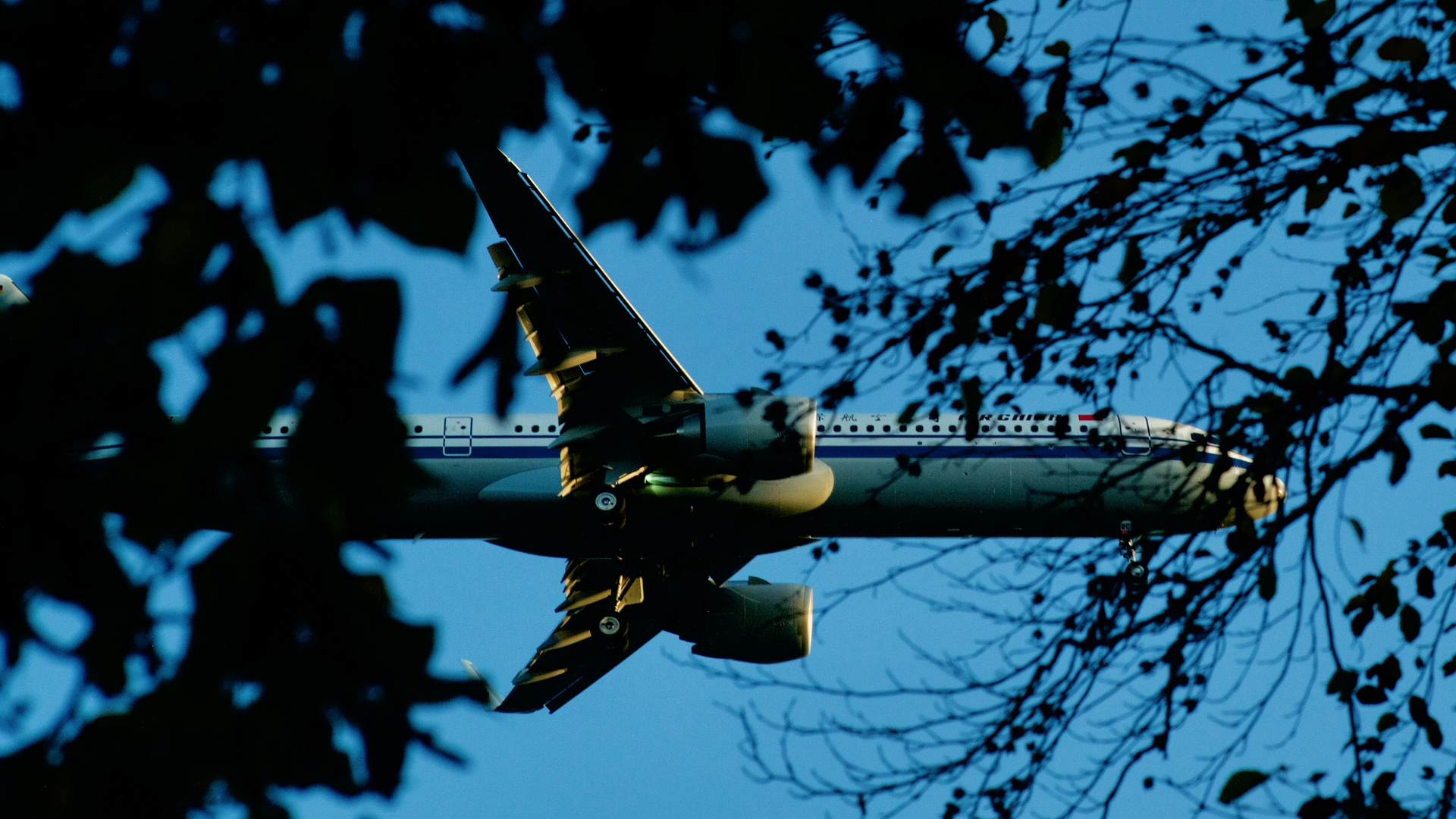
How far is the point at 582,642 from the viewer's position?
29.3 metres

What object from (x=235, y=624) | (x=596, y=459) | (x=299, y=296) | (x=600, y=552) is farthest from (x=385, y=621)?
(x=600, y=552)

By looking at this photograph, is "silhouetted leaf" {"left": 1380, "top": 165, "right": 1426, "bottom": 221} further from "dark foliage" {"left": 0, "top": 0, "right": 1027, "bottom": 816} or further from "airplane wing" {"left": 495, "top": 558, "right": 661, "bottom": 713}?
"airplane wing" {"left": 495, "top": 558, "right": 661, "bottom": 713}

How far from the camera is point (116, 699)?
3.15 m

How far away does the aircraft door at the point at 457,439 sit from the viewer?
24344 mm

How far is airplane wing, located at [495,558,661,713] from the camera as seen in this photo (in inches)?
1101

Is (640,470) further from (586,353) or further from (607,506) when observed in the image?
(586,353)

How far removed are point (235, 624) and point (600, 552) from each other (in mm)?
22209

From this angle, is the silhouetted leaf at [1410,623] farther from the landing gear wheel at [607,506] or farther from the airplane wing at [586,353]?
the landing gear wheel at [607,506]

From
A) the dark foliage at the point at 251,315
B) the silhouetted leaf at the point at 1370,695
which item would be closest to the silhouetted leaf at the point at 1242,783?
the silhouetted leaf at the point at 1370,695

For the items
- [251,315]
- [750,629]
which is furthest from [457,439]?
[251,315]

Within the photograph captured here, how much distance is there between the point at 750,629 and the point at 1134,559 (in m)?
22.8

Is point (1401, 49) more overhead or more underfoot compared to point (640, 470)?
more underfoot

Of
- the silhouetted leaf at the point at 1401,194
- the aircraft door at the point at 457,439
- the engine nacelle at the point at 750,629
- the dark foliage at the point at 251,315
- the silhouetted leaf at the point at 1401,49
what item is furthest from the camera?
the engine nacelle at the point at 750,629

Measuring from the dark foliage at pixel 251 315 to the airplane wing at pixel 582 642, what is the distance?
24756 millimetres
